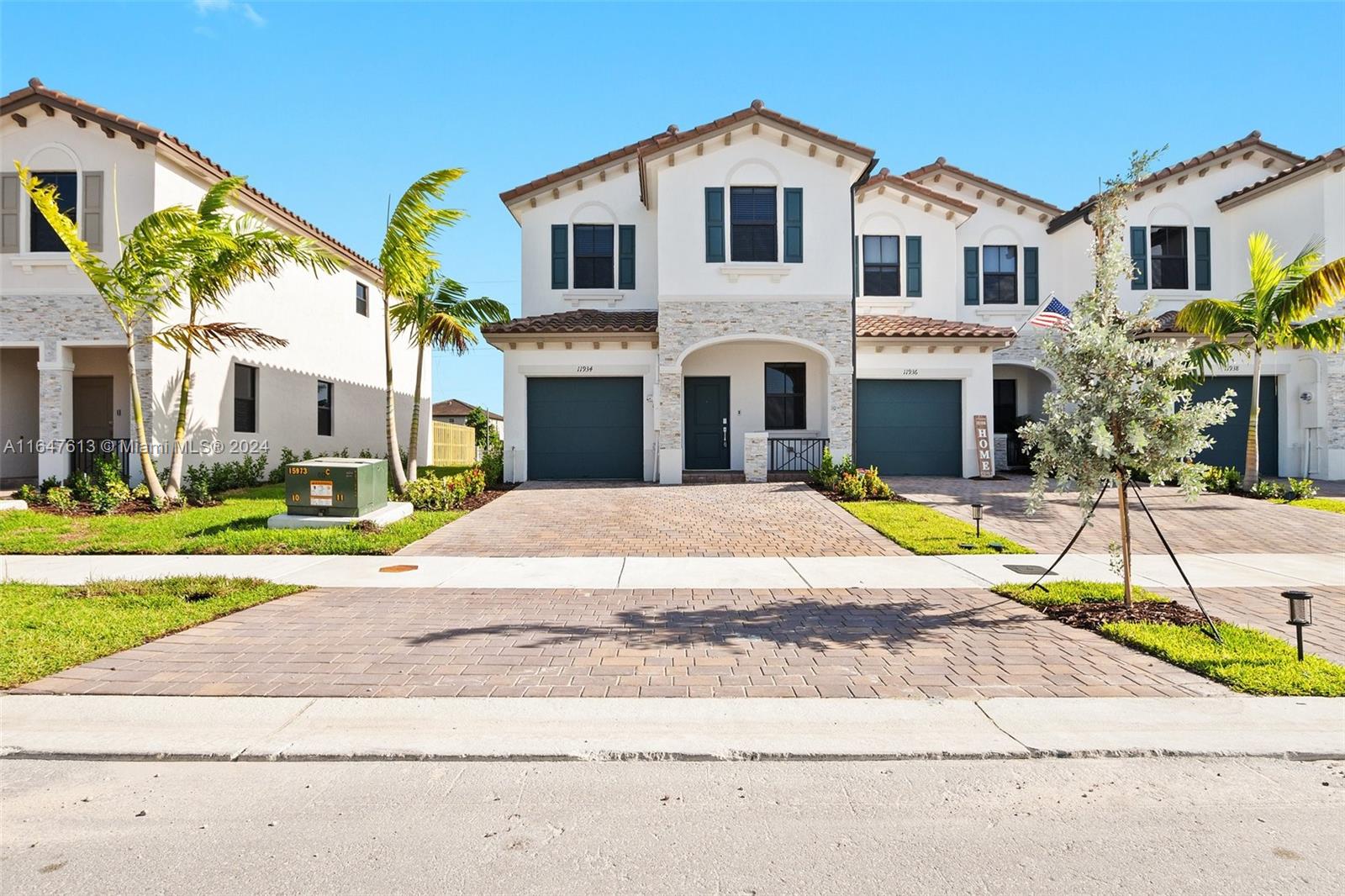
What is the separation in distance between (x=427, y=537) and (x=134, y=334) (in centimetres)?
881

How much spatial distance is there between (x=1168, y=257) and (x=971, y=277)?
19.1 feet

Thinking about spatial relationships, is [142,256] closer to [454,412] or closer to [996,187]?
[996,187]

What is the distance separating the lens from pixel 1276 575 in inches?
350

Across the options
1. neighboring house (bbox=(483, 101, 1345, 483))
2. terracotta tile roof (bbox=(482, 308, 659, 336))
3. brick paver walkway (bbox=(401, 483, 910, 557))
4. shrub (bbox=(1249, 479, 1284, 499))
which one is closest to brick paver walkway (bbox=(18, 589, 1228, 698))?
brick paver walkway (bbox=(401, 483, 910, 557))

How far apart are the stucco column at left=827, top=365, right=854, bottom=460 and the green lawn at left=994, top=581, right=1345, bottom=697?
11576 millimetres

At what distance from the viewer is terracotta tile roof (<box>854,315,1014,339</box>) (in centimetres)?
1889

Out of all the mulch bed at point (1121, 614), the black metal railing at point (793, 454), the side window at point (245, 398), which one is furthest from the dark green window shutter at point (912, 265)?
the side window at point (245, 398)

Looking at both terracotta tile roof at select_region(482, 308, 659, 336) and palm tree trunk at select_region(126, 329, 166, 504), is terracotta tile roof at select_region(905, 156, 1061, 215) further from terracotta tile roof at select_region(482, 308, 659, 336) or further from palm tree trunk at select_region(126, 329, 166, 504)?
palm tree trunk at select_region(126, 329, 166, 504)

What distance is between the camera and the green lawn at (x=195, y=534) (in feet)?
33.8

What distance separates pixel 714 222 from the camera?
18.0 meters

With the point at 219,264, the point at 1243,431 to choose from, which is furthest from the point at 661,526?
the point at 1243,431

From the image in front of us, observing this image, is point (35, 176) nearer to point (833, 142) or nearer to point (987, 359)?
point (833, 142)

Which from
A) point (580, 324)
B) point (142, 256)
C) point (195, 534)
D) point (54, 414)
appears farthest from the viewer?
point (580, 324)

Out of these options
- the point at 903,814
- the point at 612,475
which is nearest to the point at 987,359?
the point at 612,475
